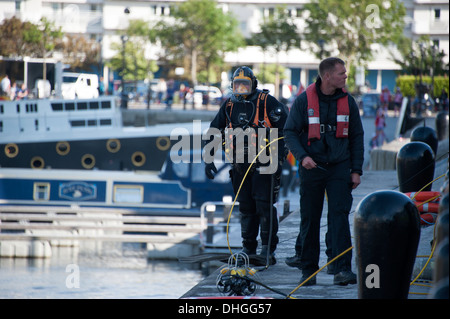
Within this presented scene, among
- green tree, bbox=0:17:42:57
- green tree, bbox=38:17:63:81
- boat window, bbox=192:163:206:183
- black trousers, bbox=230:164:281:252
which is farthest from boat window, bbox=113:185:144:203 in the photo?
green tree, bbox=0:17:42:57

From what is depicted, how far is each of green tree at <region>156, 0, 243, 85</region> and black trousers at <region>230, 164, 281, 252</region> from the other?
157 ft

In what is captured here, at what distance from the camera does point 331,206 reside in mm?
5906

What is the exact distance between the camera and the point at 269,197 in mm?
6871

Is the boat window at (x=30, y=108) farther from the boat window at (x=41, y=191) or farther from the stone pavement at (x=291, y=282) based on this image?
the stone pavement at (x=291, y=282)

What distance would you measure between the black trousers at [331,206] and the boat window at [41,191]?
20498 millimetres

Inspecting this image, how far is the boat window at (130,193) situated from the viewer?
24906 millimetres

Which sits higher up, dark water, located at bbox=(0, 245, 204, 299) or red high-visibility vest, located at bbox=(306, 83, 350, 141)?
red high-visibility vest, located at bbox=(306, 83, 350, 141)

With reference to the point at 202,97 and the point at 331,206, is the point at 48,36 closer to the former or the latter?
the point at 202,97

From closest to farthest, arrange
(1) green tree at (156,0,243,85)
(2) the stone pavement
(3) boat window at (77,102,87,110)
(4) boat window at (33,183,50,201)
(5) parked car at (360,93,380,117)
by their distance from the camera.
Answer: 1. (2) the stone pavement
2. (4) boat window at (33,183,50,201)
3. (3) boat window at (77,102,87,110)
4. (5) parked car at (360,93,380,117)
5. (1) green tree at (156,0,243,85)

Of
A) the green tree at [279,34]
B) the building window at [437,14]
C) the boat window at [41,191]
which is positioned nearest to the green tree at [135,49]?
the green tree at [279,34]

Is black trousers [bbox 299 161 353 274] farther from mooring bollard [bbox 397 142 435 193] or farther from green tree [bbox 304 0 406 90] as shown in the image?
green tree [bbox 304 0 406 90]

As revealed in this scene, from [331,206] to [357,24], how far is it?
46.5 meters

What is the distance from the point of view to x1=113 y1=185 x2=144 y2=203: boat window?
981 inches

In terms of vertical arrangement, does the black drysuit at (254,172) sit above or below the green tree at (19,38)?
below
